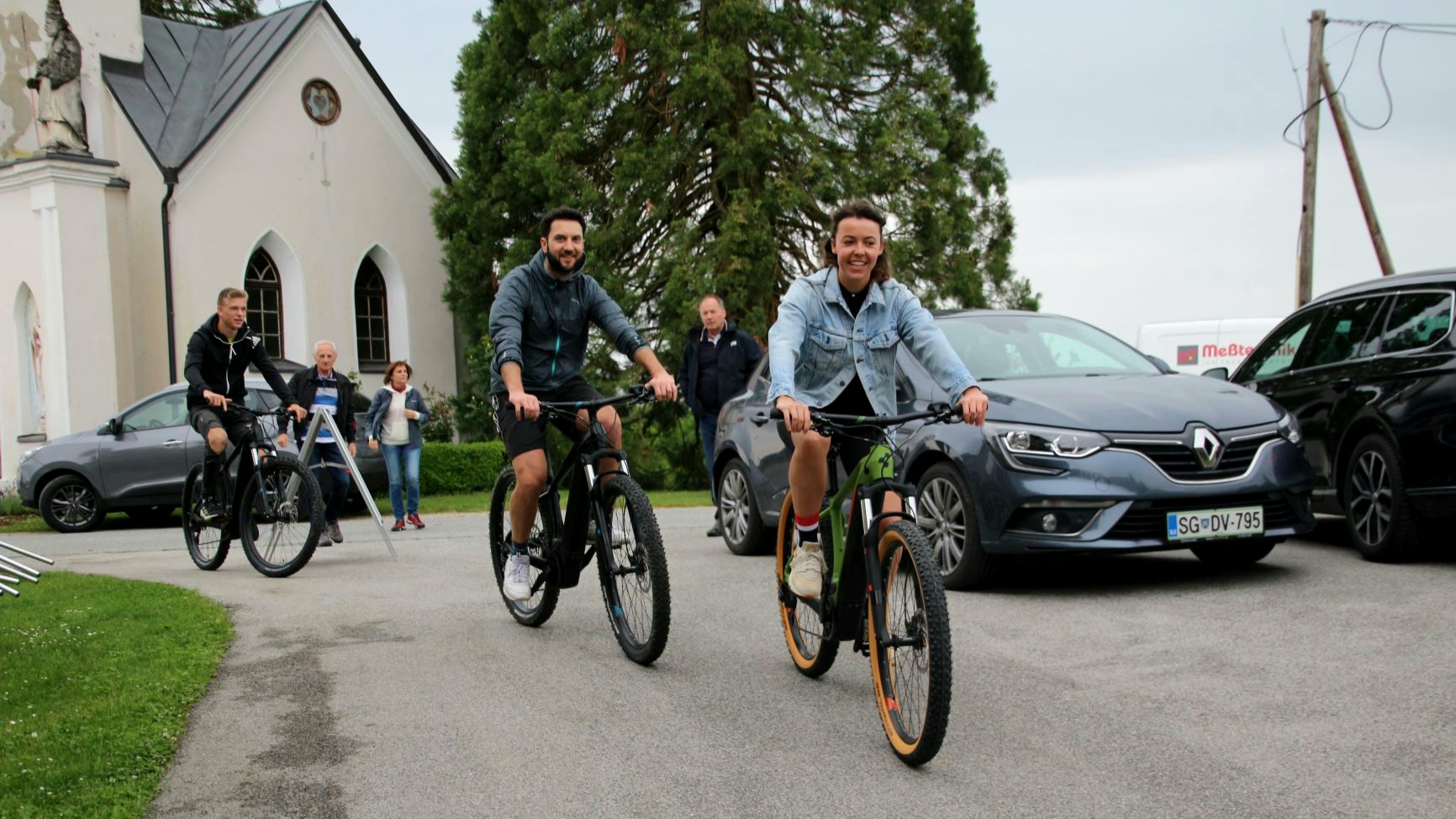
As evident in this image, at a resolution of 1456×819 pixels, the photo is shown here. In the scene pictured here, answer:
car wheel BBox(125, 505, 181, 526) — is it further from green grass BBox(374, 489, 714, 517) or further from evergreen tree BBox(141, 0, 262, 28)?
evergreen tree BBox(141, 0, 262, 28)

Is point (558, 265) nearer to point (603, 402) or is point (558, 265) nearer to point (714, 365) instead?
point (603, 402)

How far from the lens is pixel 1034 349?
865 centimetres

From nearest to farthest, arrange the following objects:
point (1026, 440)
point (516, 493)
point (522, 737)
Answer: point (522, 737)
point (516, 493)
point (1026, 440)

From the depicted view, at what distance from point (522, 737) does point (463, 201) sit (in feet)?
76.5

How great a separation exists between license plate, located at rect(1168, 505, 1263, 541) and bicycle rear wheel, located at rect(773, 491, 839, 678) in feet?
8.17

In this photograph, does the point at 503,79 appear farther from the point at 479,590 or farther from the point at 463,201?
the point at 479,590

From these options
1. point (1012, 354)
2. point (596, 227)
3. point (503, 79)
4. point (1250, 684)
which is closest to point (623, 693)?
point (1250, 684)

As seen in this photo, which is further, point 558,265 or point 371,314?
point 371,314

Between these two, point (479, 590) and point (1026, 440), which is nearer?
point (1026, 440)

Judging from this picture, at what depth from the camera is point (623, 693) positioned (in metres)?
5.50

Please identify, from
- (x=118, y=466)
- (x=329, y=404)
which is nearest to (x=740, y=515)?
(x=329, y=404)

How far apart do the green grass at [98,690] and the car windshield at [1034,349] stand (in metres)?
4.61

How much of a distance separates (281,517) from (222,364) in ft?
4.20

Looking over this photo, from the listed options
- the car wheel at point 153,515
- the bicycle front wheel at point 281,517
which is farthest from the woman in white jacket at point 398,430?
the car wheel at point 153,515
